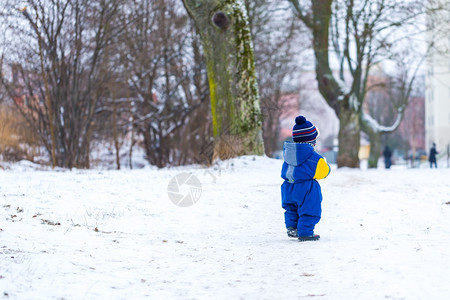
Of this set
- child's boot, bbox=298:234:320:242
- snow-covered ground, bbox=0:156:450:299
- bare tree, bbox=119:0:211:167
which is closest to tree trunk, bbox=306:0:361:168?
bare tree, bbox=119:0:211:167

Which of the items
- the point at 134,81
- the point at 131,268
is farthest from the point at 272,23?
the point at 131,268

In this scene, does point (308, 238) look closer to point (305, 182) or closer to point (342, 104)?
point (305, 182)

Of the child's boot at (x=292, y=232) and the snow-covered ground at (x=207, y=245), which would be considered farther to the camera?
the child's boot at (x=292, y=232)

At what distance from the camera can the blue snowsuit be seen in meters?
6.69

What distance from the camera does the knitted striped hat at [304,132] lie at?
22.6 ft

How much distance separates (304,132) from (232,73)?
28.6ft

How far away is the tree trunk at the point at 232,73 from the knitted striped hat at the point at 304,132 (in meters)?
8.27

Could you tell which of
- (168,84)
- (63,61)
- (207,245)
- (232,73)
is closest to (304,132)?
(207,245)

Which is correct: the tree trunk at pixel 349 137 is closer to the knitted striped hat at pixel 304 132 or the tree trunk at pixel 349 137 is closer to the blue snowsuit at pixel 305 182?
the knitted striped hat at pixel 304 132

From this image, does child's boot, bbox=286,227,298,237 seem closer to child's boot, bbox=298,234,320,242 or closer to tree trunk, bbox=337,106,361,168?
child's boot, bbox=298,234,320,242

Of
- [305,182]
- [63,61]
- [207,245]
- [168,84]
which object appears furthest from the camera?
[168,84]

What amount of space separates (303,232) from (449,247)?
1.56 metres

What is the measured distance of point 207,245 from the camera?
659 centimetres

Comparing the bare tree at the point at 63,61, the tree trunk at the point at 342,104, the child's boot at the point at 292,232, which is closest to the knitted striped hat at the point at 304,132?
the child's boot at the point at 292,232
